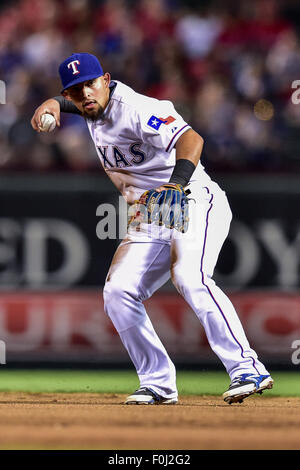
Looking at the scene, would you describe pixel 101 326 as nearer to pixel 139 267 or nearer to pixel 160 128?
pixel 139 267

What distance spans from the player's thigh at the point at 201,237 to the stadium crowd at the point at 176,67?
9.28 feet

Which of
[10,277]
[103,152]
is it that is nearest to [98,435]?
[103,152]

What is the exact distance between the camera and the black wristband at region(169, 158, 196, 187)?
15.9 ft

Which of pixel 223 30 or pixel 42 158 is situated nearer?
pixel 42 158

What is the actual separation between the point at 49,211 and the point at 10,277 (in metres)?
0.66

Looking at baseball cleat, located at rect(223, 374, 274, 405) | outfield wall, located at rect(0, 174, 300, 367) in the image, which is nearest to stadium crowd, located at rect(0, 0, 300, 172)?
outfield wall, located at rect(0, 174, 300, 367)

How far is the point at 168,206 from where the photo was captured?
4770mm

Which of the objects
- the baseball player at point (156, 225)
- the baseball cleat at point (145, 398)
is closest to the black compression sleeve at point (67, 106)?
the baseball player at point (156, 225)

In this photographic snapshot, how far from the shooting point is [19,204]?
8.10 m

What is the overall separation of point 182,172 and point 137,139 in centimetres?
45

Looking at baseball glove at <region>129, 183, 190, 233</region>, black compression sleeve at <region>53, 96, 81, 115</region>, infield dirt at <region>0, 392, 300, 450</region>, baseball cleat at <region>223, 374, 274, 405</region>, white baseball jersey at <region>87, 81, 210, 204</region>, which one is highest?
black compression sleeve at <region>53, 96, 81, 115</region>

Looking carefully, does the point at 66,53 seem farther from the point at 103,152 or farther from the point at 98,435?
the point at 98,435
